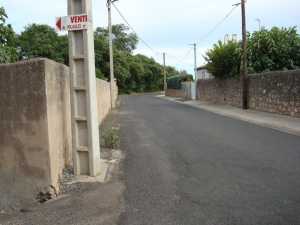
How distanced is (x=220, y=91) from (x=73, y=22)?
23774mm

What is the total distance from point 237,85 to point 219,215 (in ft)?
68.1

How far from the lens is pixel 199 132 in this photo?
12.4 m

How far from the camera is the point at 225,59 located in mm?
25906

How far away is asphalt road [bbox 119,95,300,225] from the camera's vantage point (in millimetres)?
4598

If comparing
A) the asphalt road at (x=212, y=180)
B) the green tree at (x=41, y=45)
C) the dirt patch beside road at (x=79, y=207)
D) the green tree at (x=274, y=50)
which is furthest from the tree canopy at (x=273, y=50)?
the green tree at (x=41, y=45)

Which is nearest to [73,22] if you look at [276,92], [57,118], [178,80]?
[57,118]

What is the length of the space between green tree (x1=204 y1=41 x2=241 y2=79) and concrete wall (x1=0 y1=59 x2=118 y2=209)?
20376 millimetres

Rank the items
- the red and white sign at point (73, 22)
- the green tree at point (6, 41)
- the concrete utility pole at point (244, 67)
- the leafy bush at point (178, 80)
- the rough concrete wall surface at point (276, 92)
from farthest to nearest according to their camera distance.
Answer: the leafy bush at point (178, 80) < the concrete utility pole at point (244, 67) < the rough concrete wall surface at point (276, 92) < the green tree at point (6, 41) < the red and white sign at point (73, 22)

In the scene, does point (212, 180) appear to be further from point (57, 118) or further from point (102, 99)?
point (102, 99)

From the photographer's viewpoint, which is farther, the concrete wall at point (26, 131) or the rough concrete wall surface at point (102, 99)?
the rough concrete wall surface at point (102, 99)

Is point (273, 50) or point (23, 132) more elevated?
point (273, 50)

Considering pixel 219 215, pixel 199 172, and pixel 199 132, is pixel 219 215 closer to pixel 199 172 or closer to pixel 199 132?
pixel 199 172

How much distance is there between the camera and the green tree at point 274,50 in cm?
2291

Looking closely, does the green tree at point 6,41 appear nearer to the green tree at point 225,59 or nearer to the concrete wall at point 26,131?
the concrete wall at point 26,131
